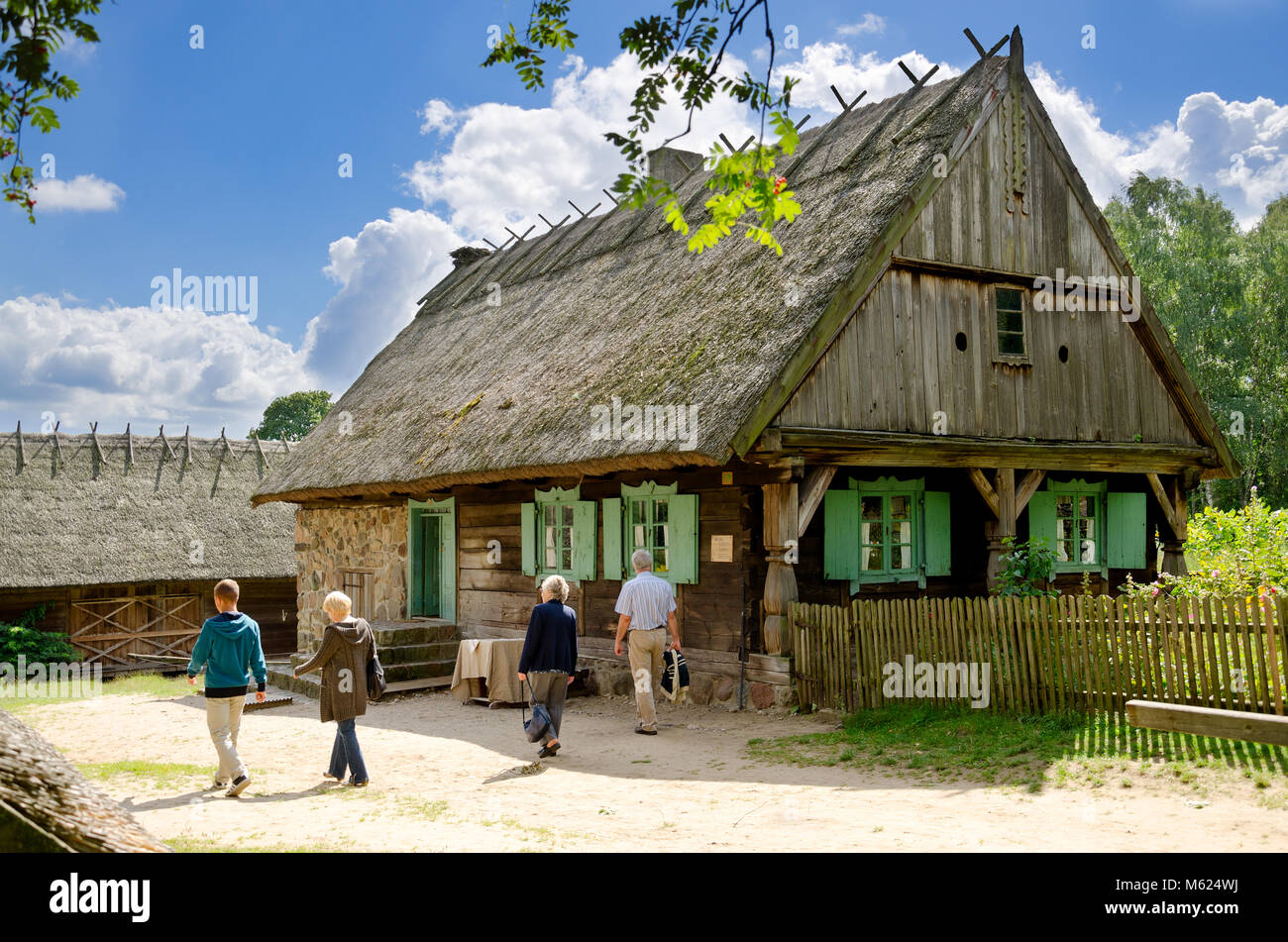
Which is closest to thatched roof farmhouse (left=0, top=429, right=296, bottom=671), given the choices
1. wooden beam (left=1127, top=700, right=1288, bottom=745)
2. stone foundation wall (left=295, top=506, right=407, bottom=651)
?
stone foundation wall (left=295, top=506, right=407, bottom=651)

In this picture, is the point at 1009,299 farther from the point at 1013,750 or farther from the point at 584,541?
the point at 1013,750

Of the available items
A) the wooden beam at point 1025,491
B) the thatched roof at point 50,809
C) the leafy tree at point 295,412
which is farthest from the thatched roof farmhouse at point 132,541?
the leafy tree at point 295,412

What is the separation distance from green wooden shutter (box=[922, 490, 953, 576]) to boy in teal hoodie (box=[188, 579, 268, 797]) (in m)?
7.81

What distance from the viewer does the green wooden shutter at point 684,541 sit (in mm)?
10906

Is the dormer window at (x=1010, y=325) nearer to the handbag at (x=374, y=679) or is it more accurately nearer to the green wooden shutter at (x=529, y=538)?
the green wooden shutter at (x=529, y=538)

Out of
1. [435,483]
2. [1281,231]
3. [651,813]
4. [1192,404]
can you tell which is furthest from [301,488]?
[1281,231]

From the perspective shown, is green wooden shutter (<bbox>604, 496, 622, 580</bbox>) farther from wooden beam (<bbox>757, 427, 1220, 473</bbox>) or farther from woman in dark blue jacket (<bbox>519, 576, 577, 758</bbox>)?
woman in dark blue jacket (<bbox>519, 576, 577, 758</bbox>)

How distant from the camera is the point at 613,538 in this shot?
11.9m

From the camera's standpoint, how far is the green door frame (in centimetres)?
1488

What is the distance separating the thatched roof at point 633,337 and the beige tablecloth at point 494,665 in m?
1.92

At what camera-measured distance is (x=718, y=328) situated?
10.9m

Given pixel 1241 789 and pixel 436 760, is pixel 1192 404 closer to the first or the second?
pixel 1241 789

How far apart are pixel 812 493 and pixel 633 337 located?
338 cm
